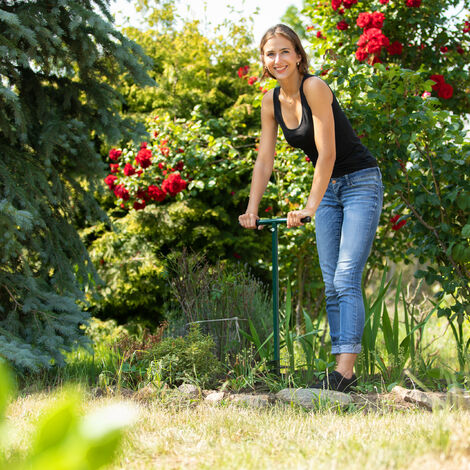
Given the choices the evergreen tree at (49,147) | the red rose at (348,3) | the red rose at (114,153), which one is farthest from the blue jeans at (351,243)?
the red rose at (114,153)

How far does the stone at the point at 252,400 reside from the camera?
2.42 m

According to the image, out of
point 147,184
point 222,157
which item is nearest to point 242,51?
point 222,157

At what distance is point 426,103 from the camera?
3457mm

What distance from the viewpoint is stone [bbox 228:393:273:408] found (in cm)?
242

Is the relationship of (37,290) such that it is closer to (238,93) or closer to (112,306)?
(112,306)

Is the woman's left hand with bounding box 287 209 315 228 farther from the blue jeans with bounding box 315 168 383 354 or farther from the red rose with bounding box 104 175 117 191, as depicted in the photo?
the red rose with bounding box 104 175 117 191

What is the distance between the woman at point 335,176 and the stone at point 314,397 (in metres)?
0.12

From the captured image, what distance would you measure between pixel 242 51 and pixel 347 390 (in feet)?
18.0

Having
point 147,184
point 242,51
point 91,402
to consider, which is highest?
point 242,51

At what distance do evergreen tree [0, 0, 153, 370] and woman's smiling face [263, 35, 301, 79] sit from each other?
119 cm

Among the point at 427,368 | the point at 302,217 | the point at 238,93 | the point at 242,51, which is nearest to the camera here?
the point at 302,217

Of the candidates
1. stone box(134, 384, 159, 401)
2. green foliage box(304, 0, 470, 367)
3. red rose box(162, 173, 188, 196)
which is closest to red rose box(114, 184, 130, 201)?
red rose box(162, 173, 188, 196)

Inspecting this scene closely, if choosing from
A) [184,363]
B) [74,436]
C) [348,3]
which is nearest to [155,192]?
[348,3]

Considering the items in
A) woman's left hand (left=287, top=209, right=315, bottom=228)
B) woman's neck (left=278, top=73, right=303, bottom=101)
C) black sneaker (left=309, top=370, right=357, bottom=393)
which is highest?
woman's neck (left=278, top=73, right=303, bottom=101)
